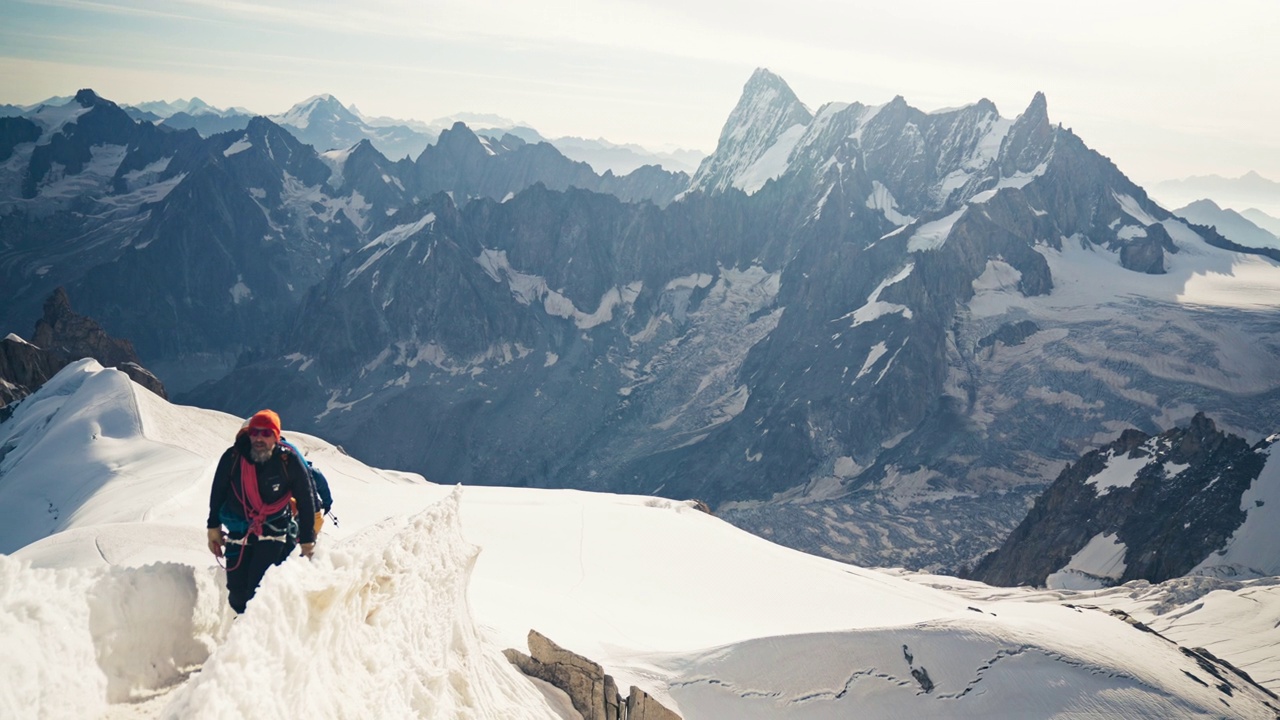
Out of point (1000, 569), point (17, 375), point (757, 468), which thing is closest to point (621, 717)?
point (17, 375)

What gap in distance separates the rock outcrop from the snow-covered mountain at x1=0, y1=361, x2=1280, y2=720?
636mm

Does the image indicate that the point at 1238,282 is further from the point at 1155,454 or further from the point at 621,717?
the point at 621,717

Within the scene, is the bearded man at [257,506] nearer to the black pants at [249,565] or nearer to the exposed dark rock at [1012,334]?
the black pants at [249,565]

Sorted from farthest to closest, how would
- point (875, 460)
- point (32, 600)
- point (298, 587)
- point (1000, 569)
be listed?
point (875, 460)
point (1000, 569)
point (298, 587)
point (32, 600)

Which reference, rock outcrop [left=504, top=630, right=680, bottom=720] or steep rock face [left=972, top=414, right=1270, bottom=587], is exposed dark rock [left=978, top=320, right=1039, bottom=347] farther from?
rock outcrop [left=504, top=630, right=680, bottom=720]

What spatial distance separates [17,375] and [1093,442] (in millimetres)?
149118

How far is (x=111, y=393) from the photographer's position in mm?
48750

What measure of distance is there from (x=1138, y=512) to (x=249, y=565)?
93.8 m

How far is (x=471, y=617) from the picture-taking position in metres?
15.3

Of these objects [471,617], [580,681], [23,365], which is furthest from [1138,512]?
[23,365]

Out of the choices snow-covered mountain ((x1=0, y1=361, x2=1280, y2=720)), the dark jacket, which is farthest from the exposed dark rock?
the dark jacket

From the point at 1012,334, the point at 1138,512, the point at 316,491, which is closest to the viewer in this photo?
the point at 316,491

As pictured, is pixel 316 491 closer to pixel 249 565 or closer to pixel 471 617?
pixel 249 565

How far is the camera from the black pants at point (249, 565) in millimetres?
10945
